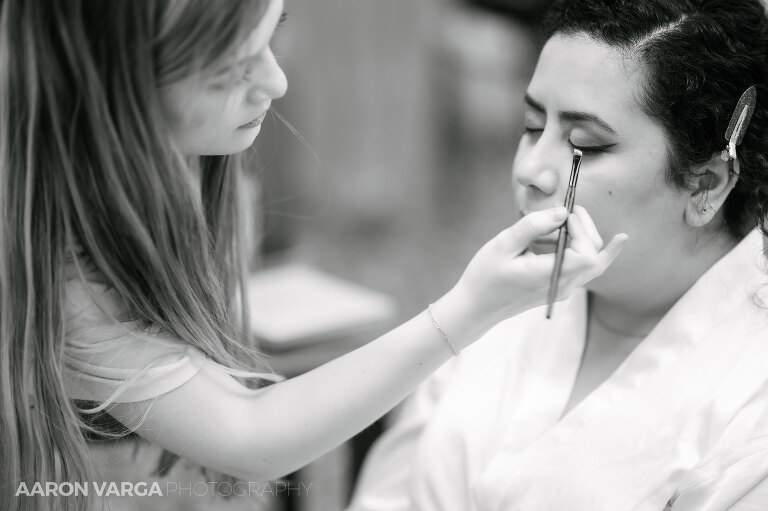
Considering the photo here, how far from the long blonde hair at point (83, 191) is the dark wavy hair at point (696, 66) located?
46 centimetres

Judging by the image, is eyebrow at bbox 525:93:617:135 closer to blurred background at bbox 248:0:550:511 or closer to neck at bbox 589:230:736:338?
neck at bbox 589:230:736:338

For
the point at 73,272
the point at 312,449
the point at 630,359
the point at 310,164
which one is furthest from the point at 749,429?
the point at 310,164

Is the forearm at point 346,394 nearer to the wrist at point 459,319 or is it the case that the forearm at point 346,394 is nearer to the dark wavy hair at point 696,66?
the wrist at point 459,319

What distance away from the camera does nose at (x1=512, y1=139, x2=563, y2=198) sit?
993 mm

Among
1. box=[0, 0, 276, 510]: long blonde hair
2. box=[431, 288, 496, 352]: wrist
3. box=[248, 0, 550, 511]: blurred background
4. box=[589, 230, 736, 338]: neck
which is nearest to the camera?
box=[0, 0, 276, 510]: long blonde hair

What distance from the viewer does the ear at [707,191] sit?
38.8 inches

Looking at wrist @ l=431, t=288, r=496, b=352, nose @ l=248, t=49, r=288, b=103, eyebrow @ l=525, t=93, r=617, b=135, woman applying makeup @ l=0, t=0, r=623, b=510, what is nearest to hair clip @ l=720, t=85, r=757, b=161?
eyebrow @ l=525, t=93, r=617, b=135

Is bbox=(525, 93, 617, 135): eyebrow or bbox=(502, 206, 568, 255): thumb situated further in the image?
bbox=(525, 93, 617, 135): eyebrow

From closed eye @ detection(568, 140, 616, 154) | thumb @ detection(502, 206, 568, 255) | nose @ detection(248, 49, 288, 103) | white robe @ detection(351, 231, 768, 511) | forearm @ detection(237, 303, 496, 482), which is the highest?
nose @ detection(248, 49, 288, 103)

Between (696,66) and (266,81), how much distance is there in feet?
1.67

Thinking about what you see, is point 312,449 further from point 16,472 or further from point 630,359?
point 630,359

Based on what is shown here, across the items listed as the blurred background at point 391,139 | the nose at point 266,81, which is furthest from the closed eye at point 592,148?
the blurred background at point 391,139

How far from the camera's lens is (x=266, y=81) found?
83 cm

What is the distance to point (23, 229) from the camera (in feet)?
2.63
